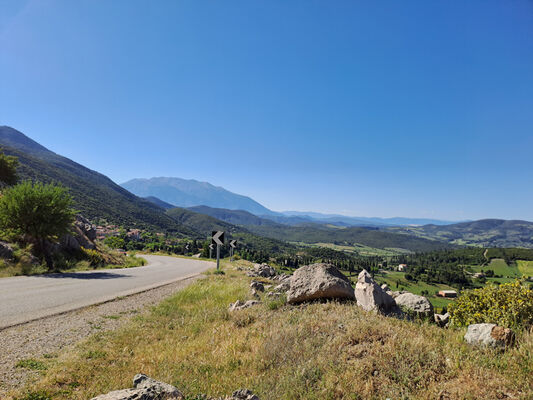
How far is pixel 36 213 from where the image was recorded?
19.4 metres

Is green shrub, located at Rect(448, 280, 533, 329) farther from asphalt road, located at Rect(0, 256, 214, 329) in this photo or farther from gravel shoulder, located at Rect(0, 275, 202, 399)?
asphalt road, located at Rect(0, 256, 214, 329)

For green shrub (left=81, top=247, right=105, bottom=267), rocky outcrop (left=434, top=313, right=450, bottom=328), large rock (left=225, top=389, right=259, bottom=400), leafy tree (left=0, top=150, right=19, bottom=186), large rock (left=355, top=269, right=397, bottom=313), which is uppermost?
leafy tree (left=0, top=150, right=19, bottom=186)

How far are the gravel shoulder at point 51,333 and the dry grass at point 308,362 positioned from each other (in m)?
0.55

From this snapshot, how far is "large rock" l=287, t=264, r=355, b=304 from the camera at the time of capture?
8.77 m

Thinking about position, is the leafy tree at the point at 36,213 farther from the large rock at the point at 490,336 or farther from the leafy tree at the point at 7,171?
the leafy tree at the point at 7,171

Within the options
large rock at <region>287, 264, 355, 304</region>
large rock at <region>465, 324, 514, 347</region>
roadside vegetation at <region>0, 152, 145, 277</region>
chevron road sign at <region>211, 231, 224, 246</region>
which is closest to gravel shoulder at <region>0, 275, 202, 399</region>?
large rock at <region>287, 264, 355, 304</region>

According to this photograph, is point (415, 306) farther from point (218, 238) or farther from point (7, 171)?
point (7, 171)

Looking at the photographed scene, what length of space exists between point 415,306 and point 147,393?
9.21 metres

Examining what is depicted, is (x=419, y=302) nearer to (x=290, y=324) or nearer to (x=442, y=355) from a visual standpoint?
(x=442, y=355)

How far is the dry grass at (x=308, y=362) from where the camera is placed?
409 cm

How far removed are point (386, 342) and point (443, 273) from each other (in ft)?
557

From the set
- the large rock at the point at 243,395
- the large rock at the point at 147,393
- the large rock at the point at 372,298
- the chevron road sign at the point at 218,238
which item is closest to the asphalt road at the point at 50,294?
the chevron road sign at the point at 218,238

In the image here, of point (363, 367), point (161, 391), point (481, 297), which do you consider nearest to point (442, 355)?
point (363, 367)

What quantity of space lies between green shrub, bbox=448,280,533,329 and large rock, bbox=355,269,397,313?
1.87 metres
